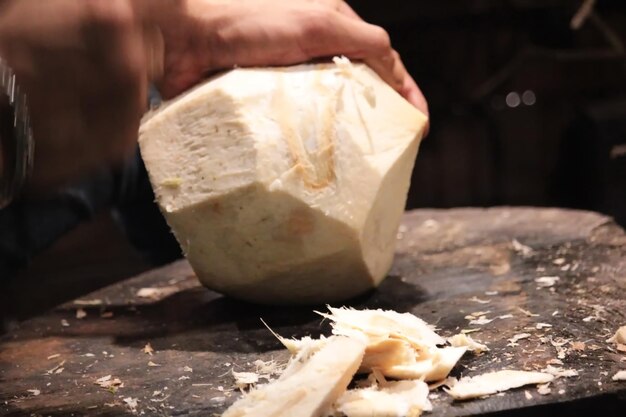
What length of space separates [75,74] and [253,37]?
670 millimetres

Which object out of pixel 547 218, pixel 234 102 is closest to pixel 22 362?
pixel 234 102

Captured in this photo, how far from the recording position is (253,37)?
4.36ft

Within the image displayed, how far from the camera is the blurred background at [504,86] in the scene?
110 inches

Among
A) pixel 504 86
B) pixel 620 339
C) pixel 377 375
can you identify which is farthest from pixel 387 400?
pixel 504 86

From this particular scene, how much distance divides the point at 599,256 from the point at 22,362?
993 millimetres

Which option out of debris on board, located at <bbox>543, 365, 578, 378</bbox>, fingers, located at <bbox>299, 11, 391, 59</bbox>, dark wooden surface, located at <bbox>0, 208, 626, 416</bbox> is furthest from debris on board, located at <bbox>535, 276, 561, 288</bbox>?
fingers, located at <bbox>299, 11, 391, 59</bbox>

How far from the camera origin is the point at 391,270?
1.53 meters

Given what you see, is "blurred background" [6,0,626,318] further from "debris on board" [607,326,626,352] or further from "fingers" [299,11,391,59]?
"debris on board" [607,326,626,352]

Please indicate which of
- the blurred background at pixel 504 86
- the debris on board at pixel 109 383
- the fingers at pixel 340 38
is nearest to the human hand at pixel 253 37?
the fingers at pixel 340 38

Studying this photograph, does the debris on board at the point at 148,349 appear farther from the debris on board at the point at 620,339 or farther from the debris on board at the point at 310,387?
the debris on board at the point at 620,339

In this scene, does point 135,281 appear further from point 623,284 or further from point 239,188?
point 623,284

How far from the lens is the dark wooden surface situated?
1016 millimetres

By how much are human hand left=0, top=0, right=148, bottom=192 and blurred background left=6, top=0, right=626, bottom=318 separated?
82.5 inches

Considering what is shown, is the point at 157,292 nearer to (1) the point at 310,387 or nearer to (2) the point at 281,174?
(2) the point at 281,174
